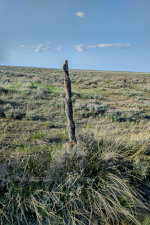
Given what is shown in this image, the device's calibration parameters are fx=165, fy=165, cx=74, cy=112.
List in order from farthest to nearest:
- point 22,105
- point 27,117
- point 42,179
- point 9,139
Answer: point 22,105 → point 27,117 → point 9,139 → point 42,179

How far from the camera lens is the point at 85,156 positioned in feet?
11.3

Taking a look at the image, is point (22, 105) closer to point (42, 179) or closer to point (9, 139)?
point (9, 139)

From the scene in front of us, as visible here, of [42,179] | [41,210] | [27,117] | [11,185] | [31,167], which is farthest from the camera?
[27,117]

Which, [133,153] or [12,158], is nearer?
[12,158]

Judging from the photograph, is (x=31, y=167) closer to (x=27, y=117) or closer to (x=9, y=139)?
(x=9, y=139)

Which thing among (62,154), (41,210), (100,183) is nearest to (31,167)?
(62,154)

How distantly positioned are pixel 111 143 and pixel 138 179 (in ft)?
3.26

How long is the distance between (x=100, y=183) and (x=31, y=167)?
1.38m

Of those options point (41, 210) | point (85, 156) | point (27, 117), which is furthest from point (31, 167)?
point (27, 117)

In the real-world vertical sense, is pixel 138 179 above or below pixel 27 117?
below

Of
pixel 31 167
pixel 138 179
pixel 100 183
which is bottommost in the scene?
pixel 138 179

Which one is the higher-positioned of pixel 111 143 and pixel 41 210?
pixel 111 143

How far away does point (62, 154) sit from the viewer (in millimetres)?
3418

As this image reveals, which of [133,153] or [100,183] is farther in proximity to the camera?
[133,153]
